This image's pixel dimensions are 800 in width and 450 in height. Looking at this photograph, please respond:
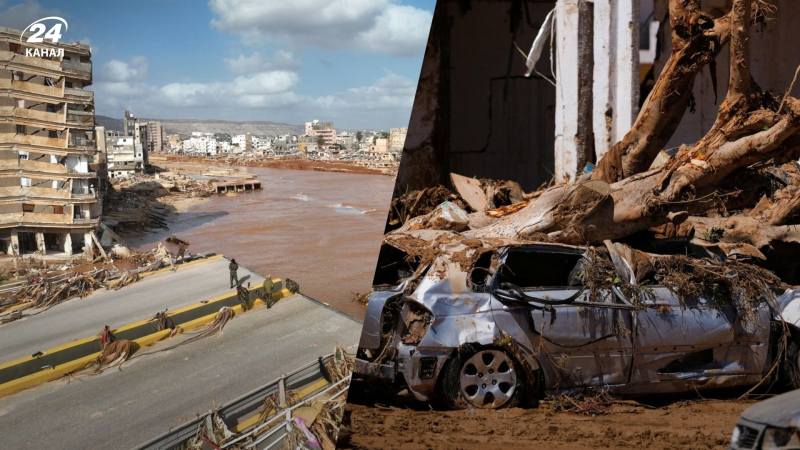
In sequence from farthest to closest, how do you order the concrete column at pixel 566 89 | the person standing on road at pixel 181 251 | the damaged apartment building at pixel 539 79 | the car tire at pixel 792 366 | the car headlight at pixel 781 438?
the concrete column at pixel 566 89, the damaged apartment building at pixel 539 79, the person standing on road at pixel 181 251, the car tire at pixel 792 366, the car headlight at pixel 781 438

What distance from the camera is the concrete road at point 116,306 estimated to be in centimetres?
104

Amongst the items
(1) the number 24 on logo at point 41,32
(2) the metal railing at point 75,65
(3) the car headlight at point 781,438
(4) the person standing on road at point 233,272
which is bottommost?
(3) the car headlight at point 781,438

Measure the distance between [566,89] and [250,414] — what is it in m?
1.80

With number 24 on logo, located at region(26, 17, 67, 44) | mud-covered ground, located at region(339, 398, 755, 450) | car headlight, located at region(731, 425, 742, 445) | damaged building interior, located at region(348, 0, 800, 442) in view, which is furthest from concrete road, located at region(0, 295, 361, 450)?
car headlight, located at region(731, 425, 742, 445)

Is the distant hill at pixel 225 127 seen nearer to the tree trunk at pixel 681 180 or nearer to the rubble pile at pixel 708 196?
the rubble pile at pixel 708 196

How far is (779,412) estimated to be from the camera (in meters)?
0.94

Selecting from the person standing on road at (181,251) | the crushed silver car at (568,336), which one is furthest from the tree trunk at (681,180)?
the person standing on road at (181,251)

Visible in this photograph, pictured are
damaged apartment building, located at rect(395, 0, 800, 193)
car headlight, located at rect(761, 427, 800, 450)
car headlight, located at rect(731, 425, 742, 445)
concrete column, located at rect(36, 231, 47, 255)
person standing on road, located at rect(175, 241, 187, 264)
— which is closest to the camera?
car headlight, located at rect(761, 427, 800, 450)

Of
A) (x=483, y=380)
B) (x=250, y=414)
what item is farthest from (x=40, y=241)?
(x=483, y=380)

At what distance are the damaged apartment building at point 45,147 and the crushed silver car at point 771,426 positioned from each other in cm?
143

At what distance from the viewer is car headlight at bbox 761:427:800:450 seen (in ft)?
2.84

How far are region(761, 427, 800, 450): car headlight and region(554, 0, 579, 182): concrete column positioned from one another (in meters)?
1.36

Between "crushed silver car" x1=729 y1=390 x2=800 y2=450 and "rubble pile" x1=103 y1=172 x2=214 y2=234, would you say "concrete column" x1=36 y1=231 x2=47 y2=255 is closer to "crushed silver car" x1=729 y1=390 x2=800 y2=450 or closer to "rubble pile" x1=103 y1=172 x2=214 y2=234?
"rubble pile" x1=103 y1=172 x2=214 y2=234

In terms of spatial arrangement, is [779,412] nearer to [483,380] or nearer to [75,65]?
[483,380]
